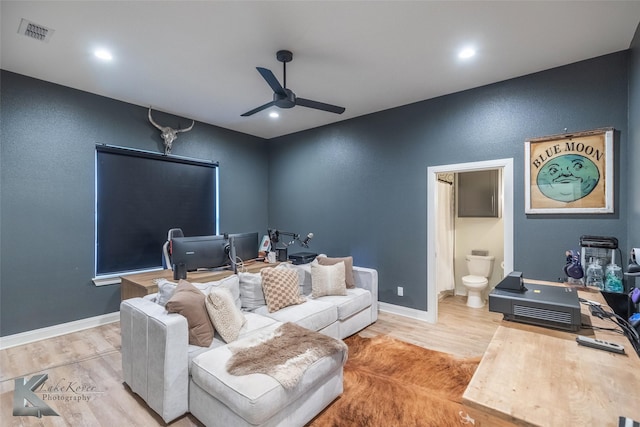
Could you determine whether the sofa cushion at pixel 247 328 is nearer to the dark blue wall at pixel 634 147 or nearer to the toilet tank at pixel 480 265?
the dark blue wall at pixel 634 147

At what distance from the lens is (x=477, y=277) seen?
454 centimetres

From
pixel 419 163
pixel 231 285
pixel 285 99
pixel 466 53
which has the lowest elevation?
pixel 231 285

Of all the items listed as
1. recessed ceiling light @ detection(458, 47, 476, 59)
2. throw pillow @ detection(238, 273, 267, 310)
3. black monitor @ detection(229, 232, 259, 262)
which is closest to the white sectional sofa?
throw pillow @ detection(238, 273, 267, 310)

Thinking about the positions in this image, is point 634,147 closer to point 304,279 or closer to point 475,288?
point 475,288

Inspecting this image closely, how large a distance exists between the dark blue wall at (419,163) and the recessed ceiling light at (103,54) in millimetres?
3003

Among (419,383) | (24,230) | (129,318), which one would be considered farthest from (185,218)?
(419,383)

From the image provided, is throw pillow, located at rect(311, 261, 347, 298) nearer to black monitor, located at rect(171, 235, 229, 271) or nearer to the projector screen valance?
black monitor, located at rect(171, 235, 229, 271)

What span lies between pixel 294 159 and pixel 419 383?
4.05 meters

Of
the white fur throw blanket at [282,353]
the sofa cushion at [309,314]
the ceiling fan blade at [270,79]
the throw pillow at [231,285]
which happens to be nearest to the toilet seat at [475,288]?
the sofa cushion at [309,314]

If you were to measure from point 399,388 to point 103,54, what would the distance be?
3.99 metres

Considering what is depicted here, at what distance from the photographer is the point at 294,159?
17.9 ft

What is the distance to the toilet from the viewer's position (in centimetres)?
437

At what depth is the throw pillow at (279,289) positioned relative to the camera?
2940mm

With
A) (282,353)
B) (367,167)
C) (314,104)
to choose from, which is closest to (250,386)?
(282,353)
